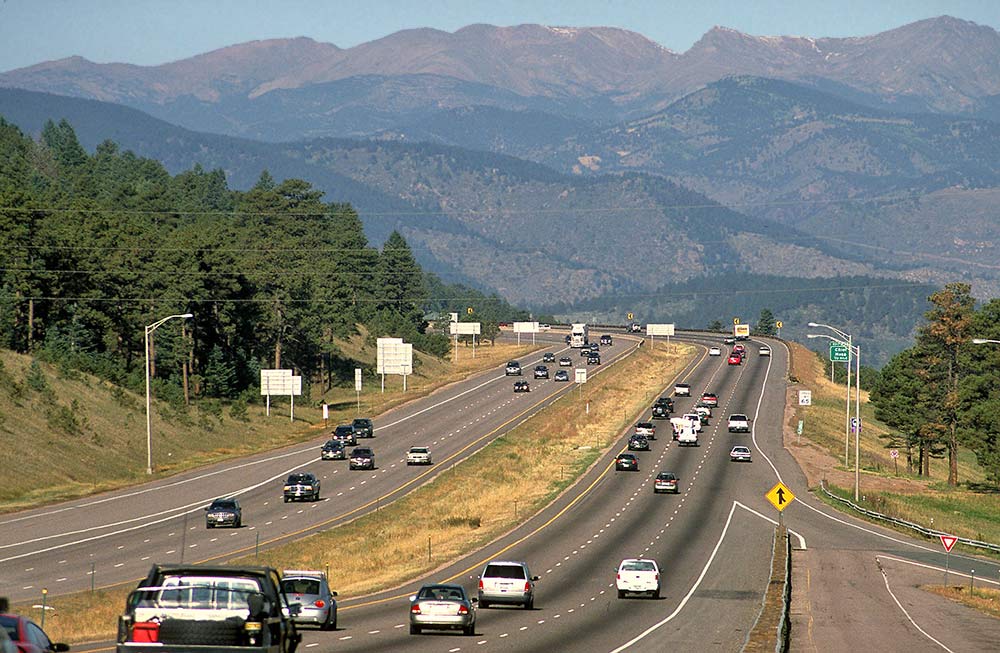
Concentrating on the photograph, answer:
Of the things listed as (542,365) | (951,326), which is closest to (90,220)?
(542,365)

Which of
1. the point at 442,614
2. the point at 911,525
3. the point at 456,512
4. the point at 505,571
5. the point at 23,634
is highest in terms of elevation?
the point at 23,634

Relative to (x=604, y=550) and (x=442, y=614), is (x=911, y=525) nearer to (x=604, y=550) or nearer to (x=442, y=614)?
(x=604, y=550)

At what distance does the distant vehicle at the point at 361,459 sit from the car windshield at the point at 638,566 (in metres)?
51.2

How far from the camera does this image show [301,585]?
3884 centimetres

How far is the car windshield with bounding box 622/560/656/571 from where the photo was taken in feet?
165

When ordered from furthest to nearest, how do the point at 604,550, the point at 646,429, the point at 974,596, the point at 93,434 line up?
1. the point at 646,429
2. the point at 93,434
3. the point at 604,550
4. the point at 974,596

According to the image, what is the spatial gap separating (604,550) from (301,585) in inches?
1156

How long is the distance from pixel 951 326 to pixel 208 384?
63.5 m

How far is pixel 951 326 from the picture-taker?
10931 centimetres

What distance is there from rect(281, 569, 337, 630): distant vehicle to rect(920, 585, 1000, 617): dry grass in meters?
24.4

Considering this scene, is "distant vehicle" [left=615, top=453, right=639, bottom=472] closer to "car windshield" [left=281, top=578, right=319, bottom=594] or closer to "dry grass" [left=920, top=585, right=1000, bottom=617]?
"dry grass" [left=920, top=585, right=1000, bottom=617]

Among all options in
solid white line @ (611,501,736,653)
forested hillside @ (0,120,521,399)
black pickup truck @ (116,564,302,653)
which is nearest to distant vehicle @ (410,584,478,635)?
solid white line @ (611,501,736,653)

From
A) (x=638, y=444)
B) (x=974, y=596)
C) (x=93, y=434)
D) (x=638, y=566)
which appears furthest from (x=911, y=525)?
(x=93, y=434)

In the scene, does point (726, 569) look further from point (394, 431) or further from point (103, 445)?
point (394, 431)
